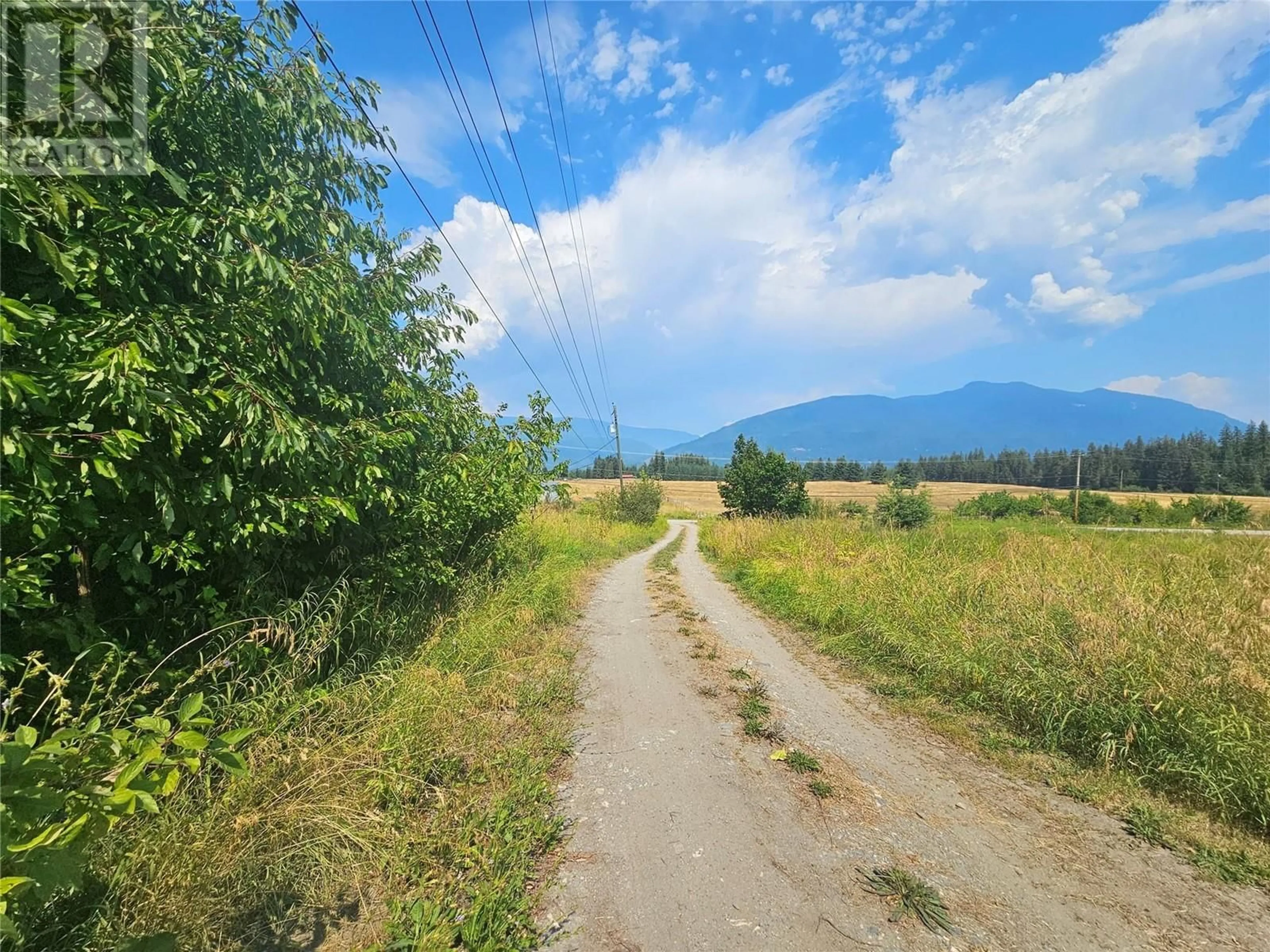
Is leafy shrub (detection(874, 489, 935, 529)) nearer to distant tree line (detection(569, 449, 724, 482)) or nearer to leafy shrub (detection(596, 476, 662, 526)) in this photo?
leafy shrub (detection(596, 476, 662, 526))

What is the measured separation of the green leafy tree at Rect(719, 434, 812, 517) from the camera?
107ft

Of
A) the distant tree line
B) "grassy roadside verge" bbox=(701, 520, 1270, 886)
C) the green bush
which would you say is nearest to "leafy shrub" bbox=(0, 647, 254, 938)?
"grassy roadside verge" bbox=(701, 520, 1270, 886)

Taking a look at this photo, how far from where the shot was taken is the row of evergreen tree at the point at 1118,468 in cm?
5434

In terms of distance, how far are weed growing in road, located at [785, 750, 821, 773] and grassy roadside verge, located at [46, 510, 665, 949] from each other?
1.68 meters

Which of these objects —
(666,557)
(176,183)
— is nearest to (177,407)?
(176,183)

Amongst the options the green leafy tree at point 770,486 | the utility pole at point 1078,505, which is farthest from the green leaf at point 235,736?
the utility pole at point 1078,505

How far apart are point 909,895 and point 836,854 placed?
1.30 ft

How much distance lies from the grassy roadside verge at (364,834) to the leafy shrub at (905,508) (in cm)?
1973

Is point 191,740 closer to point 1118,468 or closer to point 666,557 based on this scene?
point 666,557

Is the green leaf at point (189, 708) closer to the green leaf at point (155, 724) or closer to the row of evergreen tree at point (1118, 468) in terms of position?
the green leaf at point (155, 724)

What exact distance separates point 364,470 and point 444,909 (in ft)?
7.61

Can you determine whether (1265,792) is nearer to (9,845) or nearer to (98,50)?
(9,845)

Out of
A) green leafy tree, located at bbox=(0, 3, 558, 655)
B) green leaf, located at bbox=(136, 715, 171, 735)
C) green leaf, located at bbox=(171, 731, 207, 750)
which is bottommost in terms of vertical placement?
green leaf, located at bbox=(171, 731, 207, 750)

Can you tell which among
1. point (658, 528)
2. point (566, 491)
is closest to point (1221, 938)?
point (566, 491)
